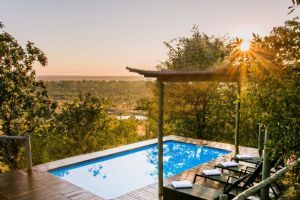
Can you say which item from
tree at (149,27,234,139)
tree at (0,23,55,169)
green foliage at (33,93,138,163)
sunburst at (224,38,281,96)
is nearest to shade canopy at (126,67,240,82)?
sunburst at (224,38,281,96)

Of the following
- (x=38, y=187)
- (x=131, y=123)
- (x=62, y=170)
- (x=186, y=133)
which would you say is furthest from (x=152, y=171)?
(x=131, y=123)

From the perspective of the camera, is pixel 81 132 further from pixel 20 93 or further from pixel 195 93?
pixel 195 93

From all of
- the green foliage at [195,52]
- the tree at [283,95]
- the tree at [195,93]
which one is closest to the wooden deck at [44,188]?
the tree at [283,95]

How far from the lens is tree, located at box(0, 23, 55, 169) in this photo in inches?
420

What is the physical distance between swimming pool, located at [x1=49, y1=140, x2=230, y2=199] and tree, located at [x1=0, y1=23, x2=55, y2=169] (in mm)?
3801

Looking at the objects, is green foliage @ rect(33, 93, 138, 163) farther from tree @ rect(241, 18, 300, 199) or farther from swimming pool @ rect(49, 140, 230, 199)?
tree @ rect(241, 18, 300, 199)

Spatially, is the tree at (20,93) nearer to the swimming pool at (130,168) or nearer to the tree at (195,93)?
the swimming pool at (130,168)

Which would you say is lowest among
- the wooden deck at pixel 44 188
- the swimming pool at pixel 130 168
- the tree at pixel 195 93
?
the swimming pool at pixel 130 168

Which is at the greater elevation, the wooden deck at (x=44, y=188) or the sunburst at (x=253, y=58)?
the sunburst at (x=253, y=58)

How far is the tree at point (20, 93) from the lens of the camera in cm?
1067

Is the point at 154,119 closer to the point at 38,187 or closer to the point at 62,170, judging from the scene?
the point at 62,170

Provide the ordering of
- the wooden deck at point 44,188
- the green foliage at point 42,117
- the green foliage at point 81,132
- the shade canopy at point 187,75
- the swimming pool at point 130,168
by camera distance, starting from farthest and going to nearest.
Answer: the green foliage at point 81,132 → the green foliage at point 42,117 → the swimming pool at point 130,168 → the wooden deck at point 44,188 → the shade canopy at point 187,75

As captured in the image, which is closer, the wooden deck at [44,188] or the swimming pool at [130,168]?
the wooden deck at [44,188]

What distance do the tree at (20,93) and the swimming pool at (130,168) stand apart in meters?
3.80
